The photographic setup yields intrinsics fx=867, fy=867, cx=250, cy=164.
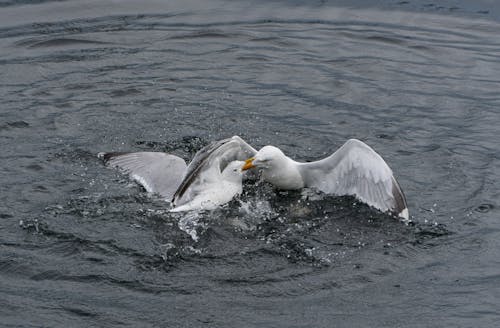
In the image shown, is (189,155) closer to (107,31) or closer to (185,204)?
(185,204)

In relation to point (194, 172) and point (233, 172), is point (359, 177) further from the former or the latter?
point (194, 172)

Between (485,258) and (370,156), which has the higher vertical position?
(370,156)

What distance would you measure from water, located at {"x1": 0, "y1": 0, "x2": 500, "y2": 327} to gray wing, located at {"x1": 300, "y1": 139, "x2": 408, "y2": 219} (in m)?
0.15

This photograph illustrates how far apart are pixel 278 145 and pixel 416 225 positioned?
2418mm

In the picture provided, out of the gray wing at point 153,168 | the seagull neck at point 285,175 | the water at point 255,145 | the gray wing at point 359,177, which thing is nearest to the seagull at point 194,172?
the gray wing at point 153,168

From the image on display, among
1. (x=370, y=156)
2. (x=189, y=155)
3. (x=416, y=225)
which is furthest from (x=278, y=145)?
(x=416, y=225)

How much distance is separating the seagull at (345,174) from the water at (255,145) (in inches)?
5.8

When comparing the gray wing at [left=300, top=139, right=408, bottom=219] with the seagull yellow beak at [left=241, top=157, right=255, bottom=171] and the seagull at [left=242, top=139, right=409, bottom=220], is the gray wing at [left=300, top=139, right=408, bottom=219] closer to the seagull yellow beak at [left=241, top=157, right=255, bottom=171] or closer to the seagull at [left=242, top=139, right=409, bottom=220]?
the seagull at [left=242, top=139, right=409, bottom=220]

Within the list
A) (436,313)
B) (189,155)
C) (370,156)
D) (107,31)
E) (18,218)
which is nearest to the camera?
(436,313)

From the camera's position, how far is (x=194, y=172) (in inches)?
330

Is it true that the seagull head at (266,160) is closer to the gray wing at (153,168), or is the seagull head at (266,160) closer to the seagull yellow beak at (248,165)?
the seagull yellow beak at (248,165)

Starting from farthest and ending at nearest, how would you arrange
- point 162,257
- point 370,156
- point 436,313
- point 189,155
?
point 189,155 → point 370,156 → point 162,257 → point 436,313

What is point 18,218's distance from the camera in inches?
309

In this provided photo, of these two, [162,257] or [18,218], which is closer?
[162,257]
